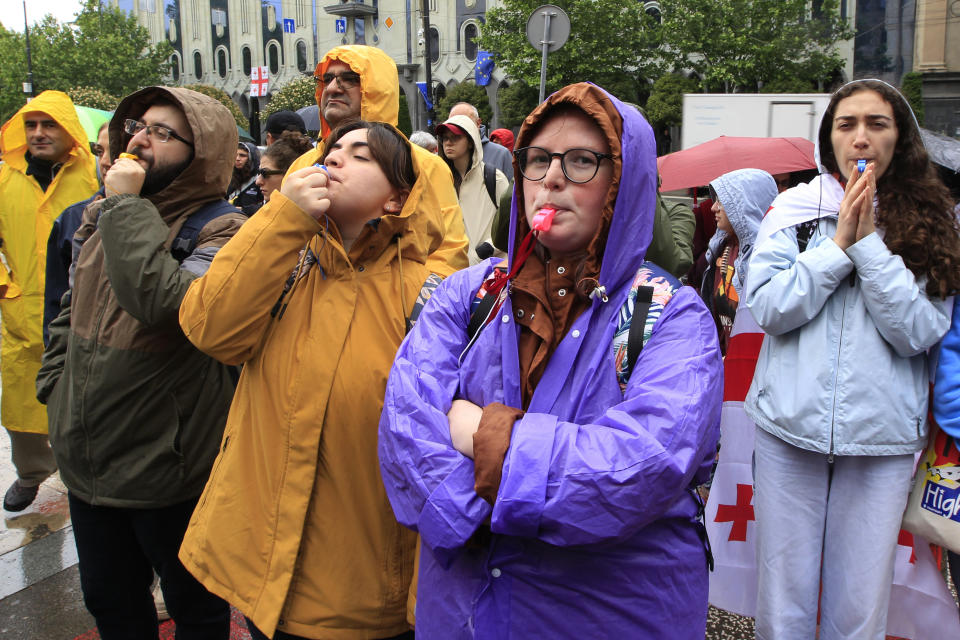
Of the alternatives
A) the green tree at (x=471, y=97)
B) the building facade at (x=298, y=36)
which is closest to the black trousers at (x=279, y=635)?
the green tree at (x=471, y=97)

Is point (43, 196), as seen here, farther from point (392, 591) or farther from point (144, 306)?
point (392, 591)

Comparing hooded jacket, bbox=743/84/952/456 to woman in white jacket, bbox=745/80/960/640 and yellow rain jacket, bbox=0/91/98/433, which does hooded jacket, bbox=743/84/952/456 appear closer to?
woman in white jacket, bbox=745/80/960/640

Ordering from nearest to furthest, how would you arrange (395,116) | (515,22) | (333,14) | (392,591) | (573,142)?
1. (573,142)
2. (392,591)
3. (395,116)
4. (515,22)
5. (333,14)

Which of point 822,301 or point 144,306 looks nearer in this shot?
point 144,306

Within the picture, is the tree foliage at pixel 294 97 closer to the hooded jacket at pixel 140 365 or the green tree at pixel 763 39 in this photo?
the green tree at pixel 763 39

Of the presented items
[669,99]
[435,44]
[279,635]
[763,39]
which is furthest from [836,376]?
[435,44]

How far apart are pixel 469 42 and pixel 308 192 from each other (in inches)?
1569

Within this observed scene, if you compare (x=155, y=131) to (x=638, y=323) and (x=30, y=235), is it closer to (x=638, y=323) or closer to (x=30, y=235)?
(x=638, y=323)

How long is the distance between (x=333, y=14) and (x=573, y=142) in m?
46.2

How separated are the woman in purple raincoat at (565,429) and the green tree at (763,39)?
28712 millimetres

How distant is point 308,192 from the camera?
6.47ft

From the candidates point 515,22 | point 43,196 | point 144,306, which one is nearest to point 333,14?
point 515,22

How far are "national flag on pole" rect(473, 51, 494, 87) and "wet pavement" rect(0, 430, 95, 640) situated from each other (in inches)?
1130

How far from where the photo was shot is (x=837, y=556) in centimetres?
267
